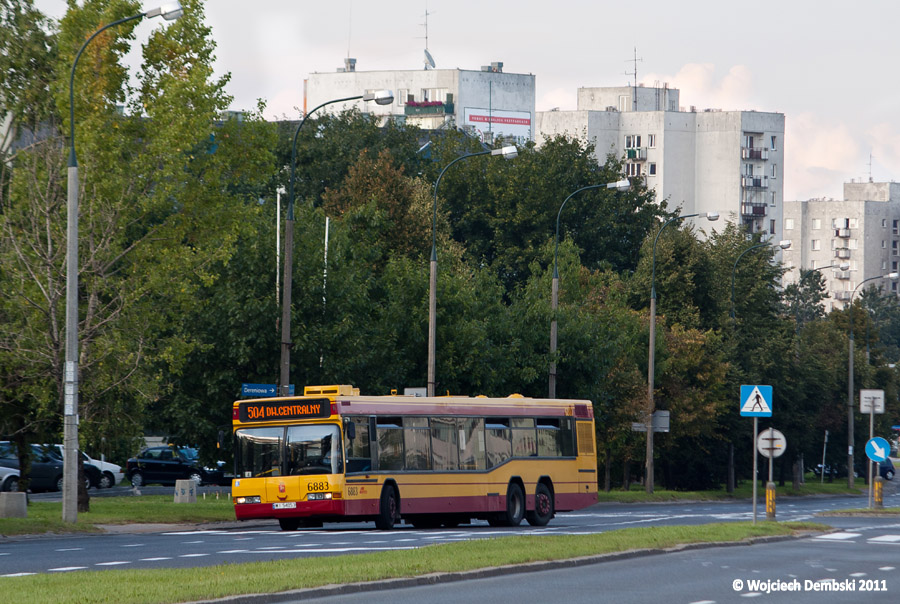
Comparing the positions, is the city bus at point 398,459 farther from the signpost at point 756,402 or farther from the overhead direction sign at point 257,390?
the signpost at point 756,402

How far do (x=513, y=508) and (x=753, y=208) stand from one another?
4759 inches

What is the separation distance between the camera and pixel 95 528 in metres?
28.5

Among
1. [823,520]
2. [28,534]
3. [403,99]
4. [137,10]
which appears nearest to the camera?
[28,534]

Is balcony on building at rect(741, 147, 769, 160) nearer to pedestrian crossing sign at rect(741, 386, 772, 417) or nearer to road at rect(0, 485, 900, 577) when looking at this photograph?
road at rect(0, 485, 900, 577)

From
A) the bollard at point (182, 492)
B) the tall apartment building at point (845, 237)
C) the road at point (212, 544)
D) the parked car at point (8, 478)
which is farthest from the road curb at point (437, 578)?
the tall apartment building at point (845, 237)

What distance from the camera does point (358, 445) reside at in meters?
28.3

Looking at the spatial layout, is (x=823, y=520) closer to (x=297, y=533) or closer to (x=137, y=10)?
(x=297, y=533)

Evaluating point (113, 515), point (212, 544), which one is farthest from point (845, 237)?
point (212, 544)

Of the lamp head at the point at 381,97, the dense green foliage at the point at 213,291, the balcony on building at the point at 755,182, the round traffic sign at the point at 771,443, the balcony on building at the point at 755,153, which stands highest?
the balcony on building at the point at 755,153

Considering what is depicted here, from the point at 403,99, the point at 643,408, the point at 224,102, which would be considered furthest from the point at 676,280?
the point at 403,99

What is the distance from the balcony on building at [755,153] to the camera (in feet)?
480

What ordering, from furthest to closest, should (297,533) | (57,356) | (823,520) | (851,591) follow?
(823,520), (57,356), (297,533), (851,591)

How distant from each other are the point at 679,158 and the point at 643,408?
90.5m

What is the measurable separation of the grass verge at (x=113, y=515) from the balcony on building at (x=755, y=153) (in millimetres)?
111863
